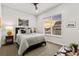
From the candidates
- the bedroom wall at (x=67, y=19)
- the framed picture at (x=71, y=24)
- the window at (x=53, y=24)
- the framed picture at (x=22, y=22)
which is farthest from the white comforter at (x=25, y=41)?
the framed picture at (x=71, y=24)

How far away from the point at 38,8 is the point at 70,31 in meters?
1.41

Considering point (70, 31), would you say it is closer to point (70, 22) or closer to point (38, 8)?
point (70, 22)

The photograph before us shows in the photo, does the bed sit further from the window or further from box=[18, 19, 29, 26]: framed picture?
the window

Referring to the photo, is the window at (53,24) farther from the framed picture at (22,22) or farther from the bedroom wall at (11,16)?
the bedroom wall at (11,16)

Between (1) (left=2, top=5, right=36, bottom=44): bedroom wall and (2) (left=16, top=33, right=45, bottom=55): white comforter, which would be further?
(2) (left=16, top=33, right=45, bottom=55): white comforter

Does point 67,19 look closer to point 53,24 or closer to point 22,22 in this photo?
point 53,24

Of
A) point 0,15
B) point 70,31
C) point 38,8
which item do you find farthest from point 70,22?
point 0,15

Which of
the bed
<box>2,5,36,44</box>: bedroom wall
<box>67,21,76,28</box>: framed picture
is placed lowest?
the bed

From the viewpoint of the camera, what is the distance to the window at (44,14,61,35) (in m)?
2.95

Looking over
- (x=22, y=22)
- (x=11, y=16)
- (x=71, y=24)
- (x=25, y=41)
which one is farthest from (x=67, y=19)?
(x=11, y=16)

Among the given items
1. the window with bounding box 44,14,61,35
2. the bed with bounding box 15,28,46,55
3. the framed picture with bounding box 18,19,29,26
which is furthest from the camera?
the window with bounding box 44,14,61,35

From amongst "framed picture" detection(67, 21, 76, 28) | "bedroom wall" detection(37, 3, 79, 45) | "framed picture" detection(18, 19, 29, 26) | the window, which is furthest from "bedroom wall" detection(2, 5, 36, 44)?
"framed picture" detection(67, 21, 76, 28)

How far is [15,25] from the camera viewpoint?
216 centimetres

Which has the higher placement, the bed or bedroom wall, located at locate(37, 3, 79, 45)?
bedroom wall, located at locate(37, 3, 79, 45)
